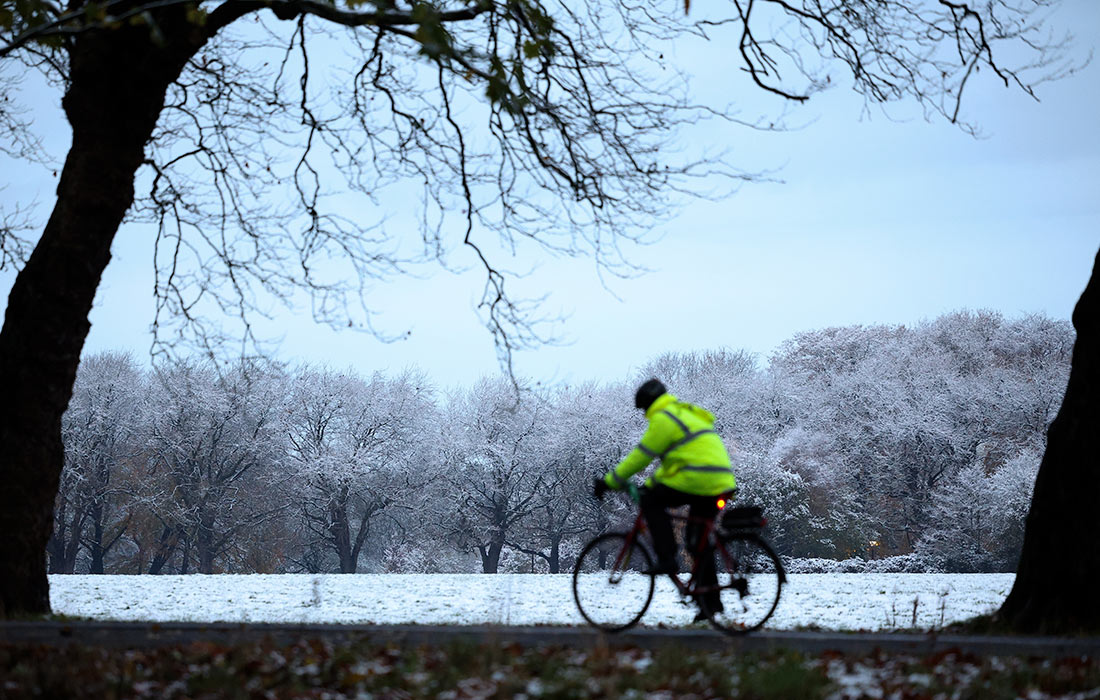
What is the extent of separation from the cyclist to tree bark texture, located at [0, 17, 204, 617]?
566 centimetres

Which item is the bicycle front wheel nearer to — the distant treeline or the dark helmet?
the dark helmet

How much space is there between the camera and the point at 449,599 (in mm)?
19047

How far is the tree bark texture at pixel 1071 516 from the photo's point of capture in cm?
851

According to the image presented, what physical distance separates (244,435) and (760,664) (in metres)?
38.9

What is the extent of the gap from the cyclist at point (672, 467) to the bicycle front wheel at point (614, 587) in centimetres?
34

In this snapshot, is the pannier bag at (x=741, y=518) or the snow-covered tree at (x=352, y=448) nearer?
the pannier bag at (x=741, y=518)

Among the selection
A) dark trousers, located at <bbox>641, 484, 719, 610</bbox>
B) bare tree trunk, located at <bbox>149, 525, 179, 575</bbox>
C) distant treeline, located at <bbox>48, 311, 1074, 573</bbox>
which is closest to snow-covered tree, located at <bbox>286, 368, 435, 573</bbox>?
distant treeline, located at <bbox>48, 311, 1074, 573</bbox>

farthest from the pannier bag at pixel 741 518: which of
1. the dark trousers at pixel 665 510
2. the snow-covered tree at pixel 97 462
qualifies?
the snow-covered tree at pixel 97 462

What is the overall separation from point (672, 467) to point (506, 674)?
2.29m

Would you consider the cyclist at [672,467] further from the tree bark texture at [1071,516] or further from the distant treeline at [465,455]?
the distant treeline at [465,455]

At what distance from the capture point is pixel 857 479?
4166cm

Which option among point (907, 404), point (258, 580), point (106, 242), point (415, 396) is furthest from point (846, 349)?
point (106, 242)

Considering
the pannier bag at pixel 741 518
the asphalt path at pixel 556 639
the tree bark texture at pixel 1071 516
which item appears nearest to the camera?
the asphalt path at pixel 556 639

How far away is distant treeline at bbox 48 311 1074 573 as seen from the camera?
4019 centimetres
